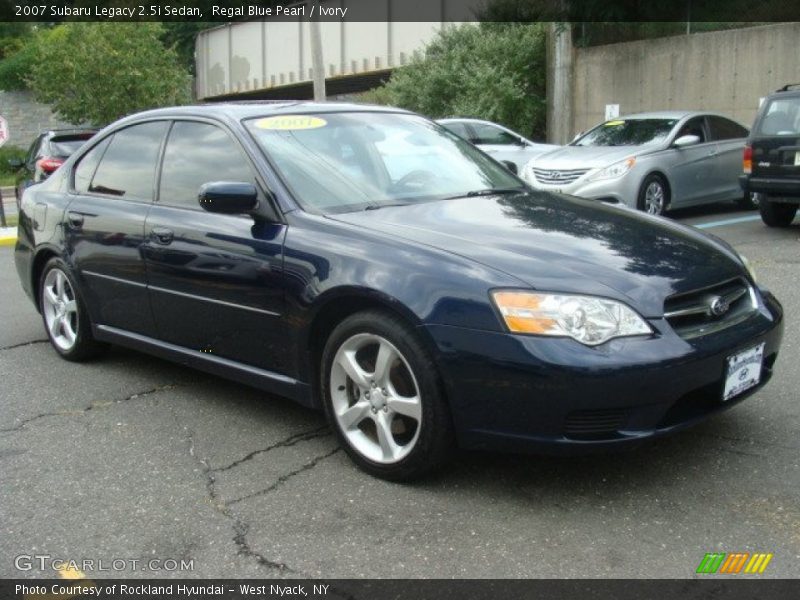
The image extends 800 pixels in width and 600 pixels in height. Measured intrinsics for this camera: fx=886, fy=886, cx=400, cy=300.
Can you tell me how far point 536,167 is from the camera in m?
11.6

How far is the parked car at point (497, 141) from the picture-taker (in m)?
14.2

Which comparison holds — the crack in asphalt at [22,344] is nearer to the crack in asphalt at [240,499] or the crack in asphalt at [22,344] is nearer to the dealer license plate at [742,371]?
the crack in asphalt at [240,499]

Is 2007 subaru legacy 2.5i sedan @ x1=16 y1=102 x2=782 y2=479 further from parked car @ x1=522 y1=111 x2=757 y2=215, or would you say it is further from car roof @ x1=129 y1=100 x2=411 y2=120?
parked car @ x1=522 y1=111 x2=757 y2=215

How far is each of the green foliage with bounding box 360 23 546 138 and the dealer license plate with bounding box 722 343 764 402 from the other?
1713cm

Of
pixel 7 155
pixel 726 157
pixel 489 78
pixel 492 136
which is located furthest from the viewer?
pixel 7 155

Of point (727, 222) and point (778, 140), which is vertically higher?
point (778, 140)

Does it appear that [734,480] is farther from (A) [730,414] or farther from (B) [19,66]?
(B) [19,66]

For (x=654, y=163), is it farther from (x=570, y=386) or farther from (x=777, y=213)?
(x=570, y=386)

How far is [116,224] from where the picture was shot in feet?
16.0

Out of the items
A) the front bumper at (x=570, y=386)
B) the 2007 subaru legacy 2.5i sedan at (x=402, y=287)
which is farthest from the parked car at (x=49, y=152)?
the front bumper at (x=570, y=386)

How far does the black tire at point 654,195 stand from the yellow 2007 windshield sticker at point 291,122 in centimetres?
712

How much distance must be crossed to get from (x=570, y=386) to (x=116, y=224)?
2.87m

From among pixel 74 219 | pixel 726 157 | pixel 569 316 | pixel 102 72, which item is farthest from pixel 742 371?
pixel 102 72

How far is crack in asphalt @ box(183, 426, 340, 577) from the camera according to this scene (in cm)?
305
